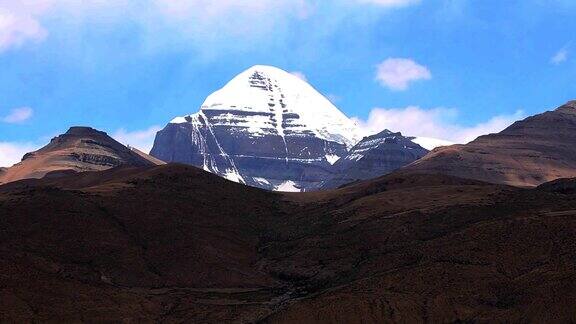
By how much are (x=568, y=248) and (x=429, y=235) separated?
2696cm

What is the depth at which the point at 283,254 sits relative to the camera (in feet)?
440

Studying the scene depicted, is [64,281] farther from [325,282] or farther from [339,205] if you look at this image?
[339,205]

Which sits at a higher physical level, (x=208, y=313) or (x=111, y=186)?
(x=111, y=186)

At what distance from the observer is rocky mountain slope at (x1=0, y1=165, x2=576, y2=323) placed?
96.1 metres

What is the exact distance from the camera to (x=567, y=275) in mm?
91812

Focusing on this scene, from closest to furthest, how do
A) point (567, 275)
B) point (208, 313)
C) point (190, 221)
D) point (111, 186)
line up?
1. point (567, 275)
2. point (208, 313)
3. point (190, 221)
4. point (111, 186)

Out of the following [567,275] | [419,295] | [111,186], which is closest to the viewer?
[567,275]

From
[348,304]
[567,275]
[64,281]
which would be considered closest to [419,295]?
[348,304]

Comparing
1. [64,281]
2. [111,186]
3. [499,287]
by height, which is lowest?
[499,287]

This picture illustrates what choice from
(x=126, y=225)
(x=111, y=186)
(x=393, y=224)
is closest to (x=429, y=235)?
(x=393, y=224)

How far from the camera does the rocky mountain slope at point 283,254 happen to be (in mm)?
96062

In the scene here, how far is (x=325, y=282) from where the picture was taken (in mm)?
117375

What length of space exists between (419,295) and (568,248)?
19.5 metres

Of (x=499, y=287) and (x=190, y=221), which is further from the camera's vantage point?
(x=190, y=221)
